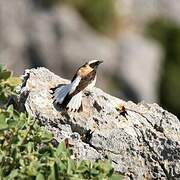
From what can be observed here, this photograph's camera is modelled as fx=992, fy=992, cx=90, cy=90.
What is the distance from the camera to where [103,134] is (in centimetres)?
502

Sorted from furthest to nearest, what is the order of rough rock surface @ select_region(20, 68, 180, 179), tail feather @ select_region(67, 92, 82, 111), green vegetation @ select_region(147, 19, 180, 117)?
green vegetation @ select_region(147, 19, 180, 117), tail feather @ select_region(67, 92, 82, 111), rough rock surface @ select_region(20, 68, 180, 179)

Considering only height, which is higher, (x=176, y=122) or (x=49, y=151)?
(x=176, y=122)

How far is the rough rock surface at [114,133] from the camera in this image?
4.93 metres

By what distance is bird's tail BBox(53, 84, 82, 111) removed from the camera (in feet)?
16.7

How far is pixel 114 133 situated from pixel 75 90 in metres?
0.45

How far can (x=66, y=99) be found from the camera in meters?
5.27

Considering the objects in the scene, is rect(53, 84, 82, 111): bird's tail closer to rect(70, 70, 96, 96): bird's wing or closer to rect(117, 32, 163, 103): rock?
rect(70, 70, 96, 96): bird's wing

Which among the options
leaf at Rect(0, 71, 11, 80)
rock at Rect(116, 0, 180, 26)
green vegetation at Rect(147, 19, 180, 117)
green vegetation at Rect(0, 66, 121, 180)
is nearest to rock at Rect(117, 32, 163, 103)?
green vegetation at Rect(147, 19, 180, 117)

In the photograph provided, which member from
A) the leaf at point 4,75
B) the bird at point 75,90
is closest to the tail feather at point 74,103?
the bird at point 75,90

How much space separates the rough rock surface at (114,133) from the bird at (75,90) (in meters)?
0.04

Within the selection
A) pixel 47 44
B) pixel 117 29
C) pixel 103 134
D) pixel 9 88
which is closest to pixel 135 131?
pixel 103 134

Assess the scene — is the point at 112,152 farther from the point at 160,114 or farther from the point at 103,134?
the point at 160,114

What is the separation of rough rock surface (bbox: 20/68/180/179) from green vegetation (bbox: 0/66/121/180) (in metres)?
0.40

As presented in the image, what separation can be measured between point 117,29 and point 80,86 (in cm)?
1904
